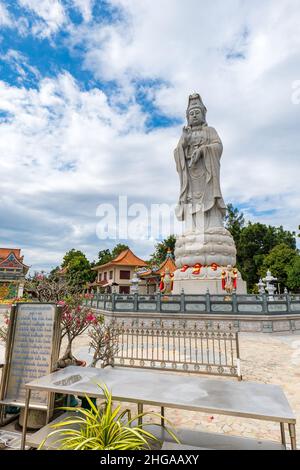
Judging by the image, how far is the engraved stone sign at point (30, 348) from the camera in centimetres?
348

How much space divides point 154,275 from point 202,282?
13.5 metres

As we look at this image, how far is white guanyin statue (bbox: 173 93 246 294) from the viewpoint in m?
16.1

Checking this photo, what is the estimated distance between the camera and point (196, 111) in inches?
753

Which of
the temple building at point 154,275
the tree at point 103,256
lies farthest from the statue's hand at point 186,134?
the tree at point 103,256

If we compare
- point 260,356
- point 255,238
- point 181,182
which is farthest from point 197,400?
point 255,238

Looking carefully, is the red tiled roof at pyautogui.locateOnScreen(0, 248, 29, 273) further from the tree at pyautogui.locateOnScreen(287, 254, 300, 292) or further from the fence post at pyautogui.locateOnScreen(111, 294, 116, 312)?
the tree at pyautogui.locateOnScreen(287, 254, 300, 292)

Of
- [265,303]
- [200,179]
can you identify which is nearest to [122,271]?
[200,179]

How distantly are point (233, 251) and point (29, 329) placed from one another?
15290 millimetres

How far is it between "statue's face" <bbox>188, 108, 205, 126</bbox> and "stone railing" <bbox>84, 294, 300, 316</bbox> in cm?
1225

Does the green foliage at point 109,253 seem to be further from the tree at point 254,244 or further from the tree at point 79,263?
the tree at point 254,244

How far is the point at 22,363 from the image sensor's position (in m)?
3.60

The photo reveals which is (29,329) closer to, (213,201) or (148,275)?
(213,201)

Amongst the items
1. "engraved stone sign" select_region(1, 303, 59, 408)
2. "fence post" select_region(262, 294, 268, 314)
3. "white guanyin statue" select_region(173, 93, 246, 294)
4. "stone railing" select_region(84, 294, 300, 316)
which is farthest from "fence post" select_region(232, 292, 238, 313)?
"engraved stone sign" select_region(1, 303, 59, 408)

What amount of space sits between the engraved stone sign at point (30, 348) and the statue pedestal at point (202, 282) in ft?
40.2
